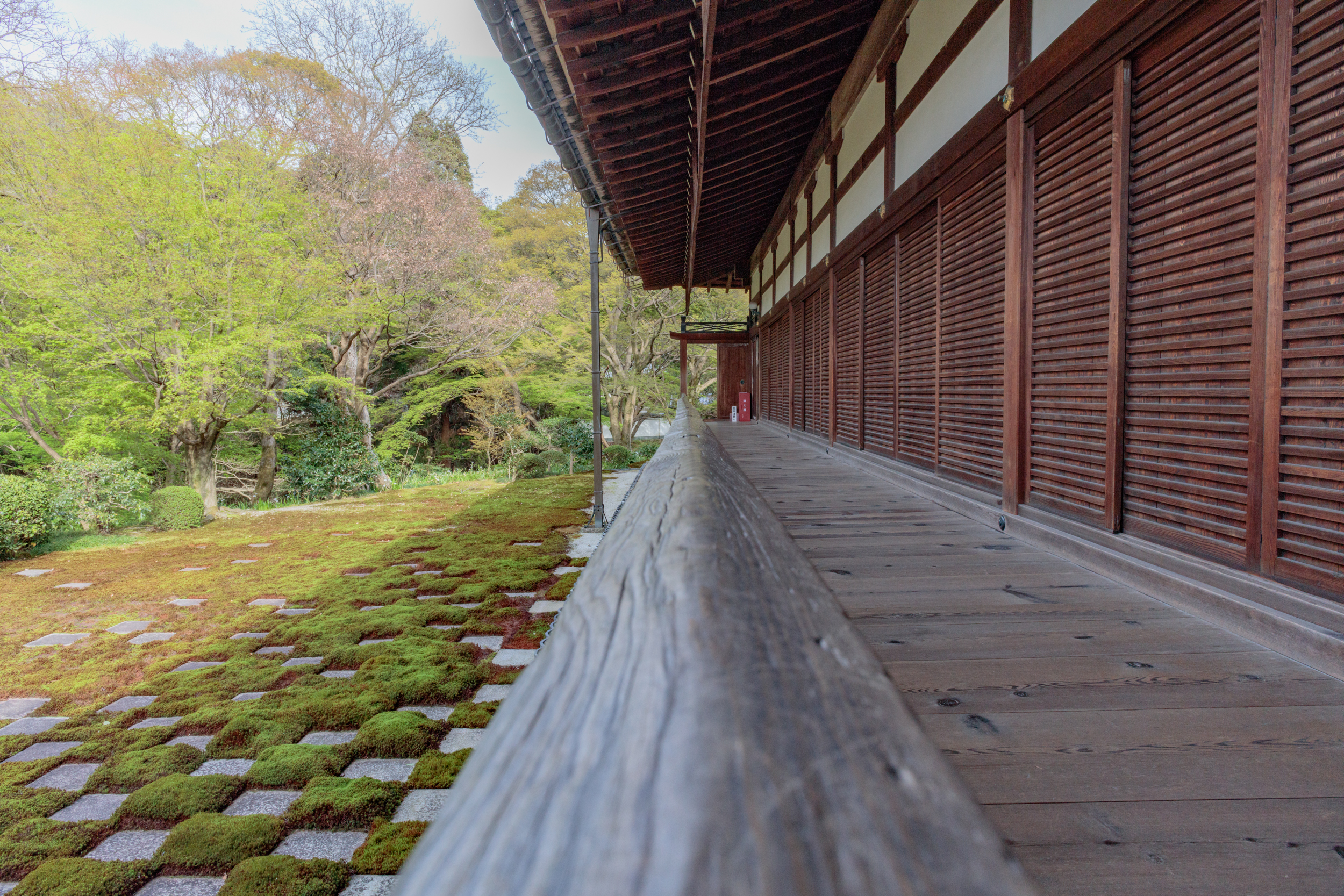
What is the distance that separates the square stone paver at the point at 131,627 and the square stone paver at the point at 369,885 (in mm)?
3715

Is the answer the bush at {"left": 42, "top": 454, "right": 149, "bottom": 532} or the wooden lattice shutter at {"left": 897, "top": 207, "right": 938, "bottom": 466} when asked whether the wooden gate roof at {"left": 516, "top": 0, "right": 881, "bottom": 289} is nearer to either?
the wooden lattice shutter at {"left": 897, "top": 207, "right": 938, "bottom": 466}

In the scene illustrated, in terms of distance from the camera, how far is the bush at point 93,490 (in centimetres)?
795

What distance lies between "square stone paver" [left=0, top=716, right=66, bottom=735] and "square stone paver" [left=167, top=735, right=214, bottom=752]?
736 mm

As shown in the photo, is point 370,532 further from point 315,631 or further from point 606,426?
point 606,426

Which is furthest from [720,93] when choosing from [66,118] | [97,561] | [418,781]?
[66,118]

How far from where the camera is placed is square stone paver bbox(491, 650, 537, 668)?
3582 mm

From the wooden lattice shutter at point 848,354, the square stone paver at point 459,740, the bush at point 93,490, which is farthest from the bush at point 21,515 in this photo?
the wooden lattice shutter at point 848,354

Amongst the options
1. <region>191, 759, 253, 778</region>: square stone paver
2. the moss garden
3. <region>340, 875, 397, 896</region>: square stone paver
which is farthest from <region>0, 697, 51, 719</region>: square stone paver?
<region>340, 875, 397, 896</region>: square stone paver

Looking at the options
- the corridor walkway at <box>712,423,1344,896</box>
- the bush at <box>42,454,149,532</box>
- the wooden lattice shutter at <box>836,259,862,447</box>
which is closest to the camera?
the corridor walkway at <box>712,423,1344,896</box>

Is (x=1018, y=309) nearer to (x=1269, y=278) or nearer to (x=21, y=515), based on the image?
(x=1269, y=278)

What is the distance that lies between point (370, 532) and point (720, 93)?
6458 mm

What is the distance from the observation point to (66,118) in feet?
28.0

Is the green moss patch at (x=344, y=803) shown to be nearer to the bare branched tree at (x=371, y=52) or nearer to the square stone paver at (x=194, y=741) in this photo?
the square stone paver at (x=194, y=741)

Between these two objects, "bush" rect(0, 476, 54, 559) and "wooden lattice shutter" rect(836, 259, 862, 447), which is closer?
"wooden lattice shutter" rect(836, 259, 862, 447)
